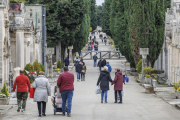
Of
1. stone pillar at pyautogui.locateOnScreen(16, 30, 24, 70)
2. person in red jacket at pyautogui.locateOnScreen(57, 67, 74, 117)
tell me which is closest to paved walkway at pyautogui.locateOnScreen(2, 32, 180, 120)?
person in red jacket at pyautogui.locateOnScreen(57, 67, 74, 117)

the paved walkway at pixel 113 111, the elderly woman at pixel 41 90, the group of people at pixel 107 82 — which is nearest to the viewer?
the elderly woman at pixel 41 90

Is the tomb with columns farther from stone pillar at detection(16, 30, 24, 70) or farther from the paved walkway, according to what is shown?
stone pillar at detection(16, 30, 24, 70)

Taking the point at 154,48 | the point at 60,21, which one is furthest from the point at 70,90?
the point at 60,21

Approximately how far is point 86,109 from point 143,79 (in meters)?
12.7

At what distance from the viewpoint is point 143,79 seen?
25812 mm

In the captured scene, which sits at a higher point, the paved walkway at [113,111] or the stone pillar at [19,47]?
the stone pillar at [19,47]

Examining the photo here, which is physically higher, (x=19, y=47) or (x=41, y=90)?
(x=19, y=47)

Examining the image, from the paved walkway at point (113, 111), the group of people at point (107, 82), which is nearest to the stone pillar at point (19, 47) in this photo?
the paved walkway at point (113, 111)

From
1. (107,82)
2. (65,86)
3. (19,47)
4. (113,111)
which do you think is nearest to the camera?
(65,86)

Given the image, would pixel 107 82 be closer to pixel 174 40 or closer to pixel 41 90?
pixel 41 90

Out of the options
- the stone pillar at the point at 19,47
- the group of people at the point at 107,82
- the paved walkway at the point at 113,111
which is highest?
the stone pillar at the point at 19,47

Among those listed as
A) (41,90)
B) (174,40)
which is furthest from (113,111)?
(174,40)

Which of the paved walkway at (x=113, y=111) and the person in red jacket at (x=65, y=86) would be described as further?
the paved walkway at (x=113, y=111)

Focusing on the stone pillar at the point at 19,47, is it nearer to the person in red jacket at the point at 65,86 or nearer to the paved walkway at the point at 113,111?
the paved walkway at the point at 113,111
